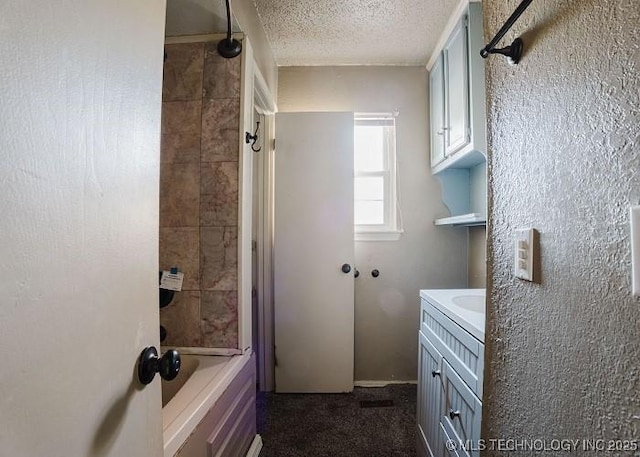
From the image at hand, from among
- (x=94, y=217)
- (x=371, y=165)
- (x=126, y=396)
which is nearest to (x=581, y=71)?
(x=94, y=217)

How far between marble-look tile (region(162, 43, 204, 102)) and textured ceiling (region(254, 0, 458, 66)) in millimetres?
567

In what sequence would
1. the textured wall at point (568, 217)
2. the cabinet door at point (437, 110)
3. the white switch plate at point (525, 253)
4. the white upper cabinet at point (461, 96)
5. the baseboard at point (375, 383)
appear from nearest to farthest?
the textured wall at point (568, 217), the white switch plate at point (525, 253), the white upper cabinet at point (461, 96), the cabinet door at point (437, 110), the baseboard at point (375, 383)

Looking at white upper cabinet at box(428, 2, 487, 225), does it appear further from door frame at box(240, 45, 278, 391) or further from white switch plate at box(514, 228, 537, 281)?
door frame at box(240, 45, 278, 391)

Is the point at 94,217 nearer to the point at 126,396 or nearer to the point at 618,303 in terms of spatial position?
the point at 126,396

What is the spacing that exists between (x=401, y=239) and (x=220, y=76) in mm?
1616

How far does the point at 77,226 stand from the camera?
1.37 feet

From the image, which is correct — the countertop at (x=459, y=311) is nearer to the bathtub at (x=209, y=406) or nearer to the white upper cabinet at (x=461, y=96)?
the white upper cabinet at (x=461, y=96)

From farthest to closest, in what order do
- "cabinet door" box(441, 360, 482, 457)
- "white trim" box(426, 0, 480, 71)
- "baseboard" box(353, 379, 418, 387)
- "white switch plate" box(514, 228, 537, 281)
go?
"baseboard" box(353, 379, 418, 387), "white trim" box(426, 0, 480, 71), "cabinet door" box(441, 360, 482, 457), "white switch plate" box(514, 228, 537, 281)

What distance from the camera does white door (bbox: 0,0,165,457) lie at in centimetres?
33

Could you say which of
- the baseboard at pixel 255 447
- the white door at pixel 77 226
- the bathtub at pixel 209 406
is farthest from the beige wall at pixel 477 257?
the white door at pixel 77 226

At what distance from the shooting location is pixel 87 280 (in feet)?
1.42

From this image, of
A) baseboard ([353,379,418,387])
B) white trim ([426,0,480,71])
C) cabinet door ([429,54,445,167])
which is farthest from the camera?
baseboard ([353,379,418,387])

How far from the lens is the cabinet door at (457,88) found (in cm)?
167

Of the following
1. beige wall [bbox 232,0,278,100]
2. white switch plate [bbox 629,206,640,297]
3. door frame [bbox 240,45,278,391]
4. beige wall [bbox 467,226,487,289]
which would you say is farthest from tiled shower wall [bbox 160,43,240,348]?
beige wall [bbox 467,226,487,289]
